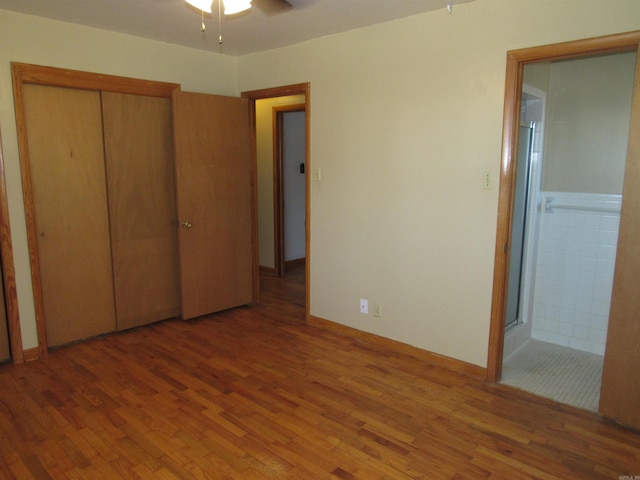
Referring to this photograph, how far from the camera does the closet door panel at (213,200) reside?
3805 millimetres

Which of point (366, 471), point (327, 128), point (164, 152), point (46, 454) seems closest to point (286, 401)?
point (366, 471)

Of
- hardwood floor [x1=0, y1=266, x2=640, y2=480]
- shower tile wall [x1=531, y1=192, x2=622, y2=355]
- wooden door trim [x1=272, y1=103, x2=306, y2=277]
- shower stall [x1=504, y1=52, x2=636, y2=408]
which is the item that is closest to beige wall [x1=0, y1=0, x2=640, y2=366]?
hardwood floor [x1=0, y1=266, x2=640, y2=480]

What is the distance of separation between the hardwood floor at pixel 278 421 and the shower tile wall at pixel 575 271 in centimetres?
112

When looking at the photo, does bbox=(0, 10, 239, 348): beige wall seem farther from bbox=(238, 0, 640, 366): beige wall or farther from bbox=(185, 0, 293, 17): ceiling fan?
bbox=(185, 0, 293, 17): ceiling fan

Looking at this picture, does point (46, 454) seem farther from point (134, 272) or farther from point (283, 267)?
point (283, 267)

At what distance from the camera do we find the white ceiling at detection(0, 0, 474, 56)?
111 inches

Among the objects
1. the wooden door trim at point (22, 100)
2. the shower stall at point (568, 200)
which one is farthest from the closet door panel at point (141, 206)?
the shower stall at point (568, 200)

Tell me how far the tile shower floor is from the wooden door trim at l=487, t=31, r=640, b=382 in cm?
24

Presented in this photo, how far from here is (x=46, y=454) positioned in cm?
A: 216

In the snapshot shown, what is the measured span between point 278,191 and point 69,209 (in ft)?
8.89

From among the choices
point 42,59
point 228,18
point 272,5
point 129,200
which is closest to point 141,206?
point 129,200

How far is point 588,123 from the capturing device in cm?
335

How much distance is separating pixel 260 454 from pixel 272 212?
3.84 m

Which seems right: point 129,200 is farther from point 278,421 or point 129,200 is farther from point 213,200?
point 278,421
